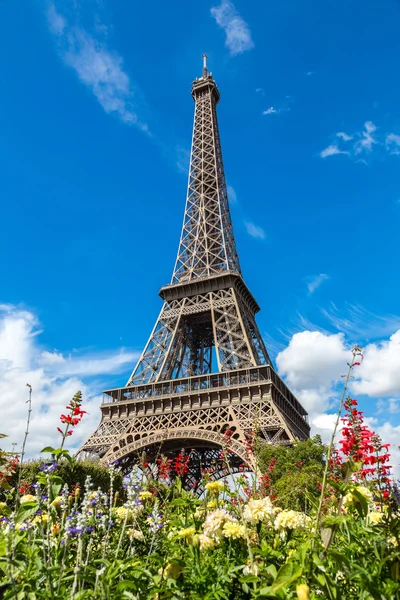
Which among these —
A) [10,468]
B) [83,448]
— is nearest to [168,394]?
[83,448]

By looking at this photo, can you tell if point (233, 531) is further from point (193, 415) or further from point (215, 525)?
point (193, 415)

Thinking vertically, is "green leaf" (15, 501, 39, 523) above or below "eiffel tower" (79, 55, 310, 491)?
below

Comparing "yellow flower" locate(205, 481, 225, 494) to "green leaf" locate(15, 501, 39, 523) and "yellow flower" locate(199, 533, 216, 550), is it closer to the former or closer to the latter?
"yellow flower" locate(199, 533, 216, 550)

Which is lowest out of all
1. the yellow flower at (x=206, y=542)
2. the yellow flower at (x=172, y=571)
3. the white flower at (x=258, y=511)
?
the yellow flower at (x=172, y=571)

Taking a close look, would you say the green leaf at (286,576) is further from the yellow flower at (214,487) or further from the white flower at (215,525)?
the yellow flower at (214,487)

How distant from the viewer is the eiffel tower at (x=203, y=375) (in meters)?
28.0

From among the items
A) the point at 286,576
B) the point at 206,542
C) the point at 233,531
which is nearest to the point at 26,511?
the point at 206,542

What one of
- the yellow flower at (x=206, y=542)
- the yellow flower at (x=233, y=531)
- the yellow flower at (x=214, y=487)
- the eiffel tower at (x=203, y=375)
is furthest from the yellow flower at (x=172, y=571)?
the eiffel tower at (x=203, y=375)

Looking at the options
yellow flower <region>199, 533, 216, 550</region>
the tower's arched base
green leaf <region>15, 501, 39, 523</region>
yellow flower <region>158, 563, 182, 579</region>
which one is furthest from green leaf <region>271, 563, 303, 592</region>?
the tower's arched base

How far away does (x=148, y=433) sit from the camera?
29.5 m

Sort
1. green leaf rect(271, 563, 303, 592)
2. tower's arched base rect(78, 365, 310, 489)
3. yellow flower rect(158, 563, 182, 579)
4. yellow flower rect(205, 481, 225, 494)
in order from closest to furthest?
1. green leaf rect(271, 563, 303, 592)
2. yellow flower rect(158, 563, 182, 579)
3. yellow flower rect(205, 481, 225, 494)
4. tower's arched base rect(78, 365, 310, 489)

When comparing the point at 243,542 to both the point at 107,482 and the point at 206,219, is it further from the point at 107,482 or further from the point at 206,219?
the point at 206,219

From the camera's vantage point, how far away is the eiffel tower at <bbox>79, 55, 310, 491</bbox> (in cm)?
2797

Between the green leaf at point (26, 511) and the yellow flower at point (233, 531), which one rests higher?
the green leaf at point (26, 511)
